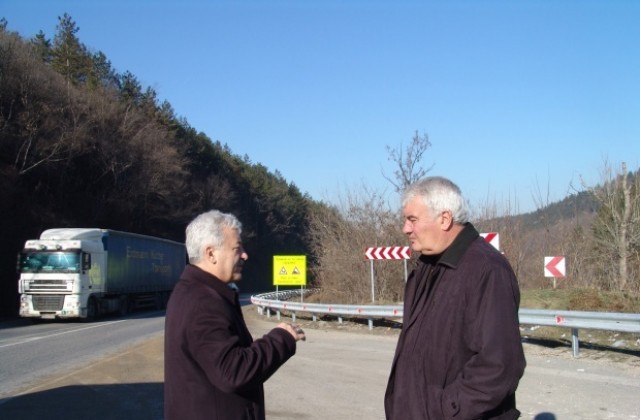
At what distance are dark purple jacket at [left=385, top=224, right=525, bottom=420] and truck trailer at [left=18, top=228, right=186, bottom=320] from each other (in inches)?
919

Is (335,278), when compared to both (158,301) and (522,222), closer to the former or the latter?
(522,222)

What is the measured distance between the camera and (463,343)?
2.92 meters

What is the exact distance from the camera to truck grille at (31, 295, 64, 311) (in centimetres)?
2394

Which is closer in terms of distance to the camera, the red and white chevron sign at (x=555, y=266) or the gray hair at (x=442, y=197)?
the gray hair at (x=442, y=197)

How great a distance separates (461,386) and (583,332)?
42.8ft

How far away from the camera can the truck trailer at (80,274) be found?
78.6ft

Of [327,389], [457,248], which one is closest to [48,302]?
[327,389]

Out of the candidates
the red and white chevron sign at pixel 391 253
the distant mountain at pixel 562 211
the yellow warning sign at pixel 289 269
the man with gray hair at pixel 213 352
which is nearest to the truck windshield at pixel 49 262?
the yellow warning sign at pixel 289 269

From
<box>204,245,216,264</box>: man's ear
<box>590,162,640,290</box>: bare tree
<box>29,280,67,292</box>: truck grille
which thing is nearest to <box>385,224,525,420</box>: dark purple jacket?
<box>204,245,216,264</box>: man's ear

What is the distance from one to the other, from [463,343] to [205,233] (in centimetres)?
149

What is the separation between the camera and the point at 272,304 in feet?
80.0

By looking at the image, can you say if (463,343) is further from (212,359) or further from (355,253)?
(355,253)

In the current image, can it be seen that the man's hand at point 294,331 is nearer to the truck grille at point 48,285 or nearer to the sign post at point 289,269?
the truck grille at point 48,285

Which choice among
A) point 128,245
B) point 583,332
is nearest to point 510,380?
point 583,332
